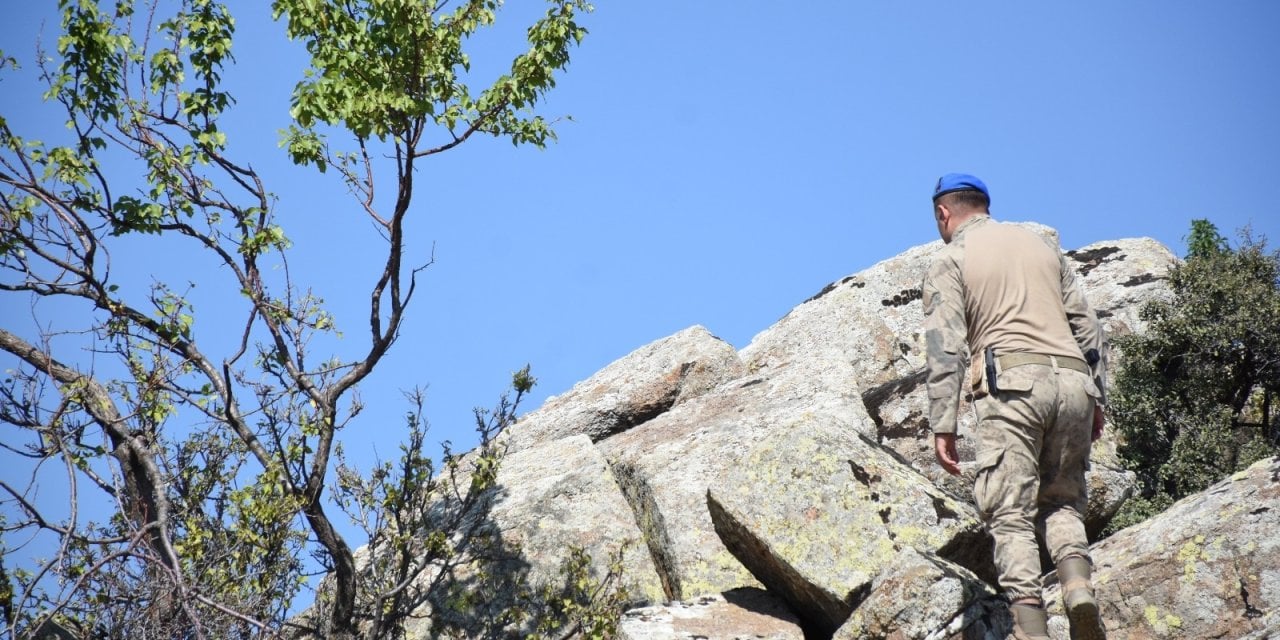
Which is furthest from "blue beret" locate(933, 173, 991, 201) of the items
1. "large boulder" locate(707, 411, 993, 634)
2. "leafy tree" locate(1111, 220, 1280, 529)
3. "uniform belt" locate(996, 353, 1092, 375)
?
"leafy tree" locate(1111, 220, 1280, 529)

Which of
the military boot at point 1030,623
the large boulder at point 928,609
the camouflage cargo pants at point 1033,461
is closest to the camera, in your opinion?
the military boot at point 1030,623

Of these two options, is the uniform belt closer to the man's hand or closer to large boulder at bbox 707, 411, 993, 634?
the man's hand

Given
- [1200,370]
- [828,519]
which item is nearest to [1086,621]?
[828,519]

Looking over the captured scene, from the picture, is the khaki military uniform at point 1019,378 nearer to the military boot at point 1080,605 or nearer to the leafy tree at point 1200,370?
the military boot at point 1080,605

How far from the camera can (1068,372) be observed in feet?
27.5

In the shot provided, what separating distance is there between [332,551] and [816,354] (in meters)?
7.76

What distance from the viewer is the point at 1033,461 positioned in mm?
8156

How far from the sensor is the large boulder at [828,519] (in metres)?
9.92

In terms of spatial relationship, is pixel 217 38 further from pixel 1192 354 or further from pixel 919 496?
pixel 1192 354

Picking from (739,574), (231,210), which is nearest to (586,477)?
(739,574)

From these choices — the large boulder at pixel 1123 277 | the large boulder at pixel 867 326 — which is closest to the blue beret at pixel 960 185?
the large boulder at pixel 867 326

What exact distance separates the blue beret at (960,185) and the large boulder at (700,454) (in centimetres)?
308

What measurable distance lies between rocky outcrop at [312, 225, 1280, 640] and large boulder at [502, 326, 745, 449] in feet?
0.11

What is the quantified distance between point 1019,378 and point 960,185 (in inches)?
79.2
